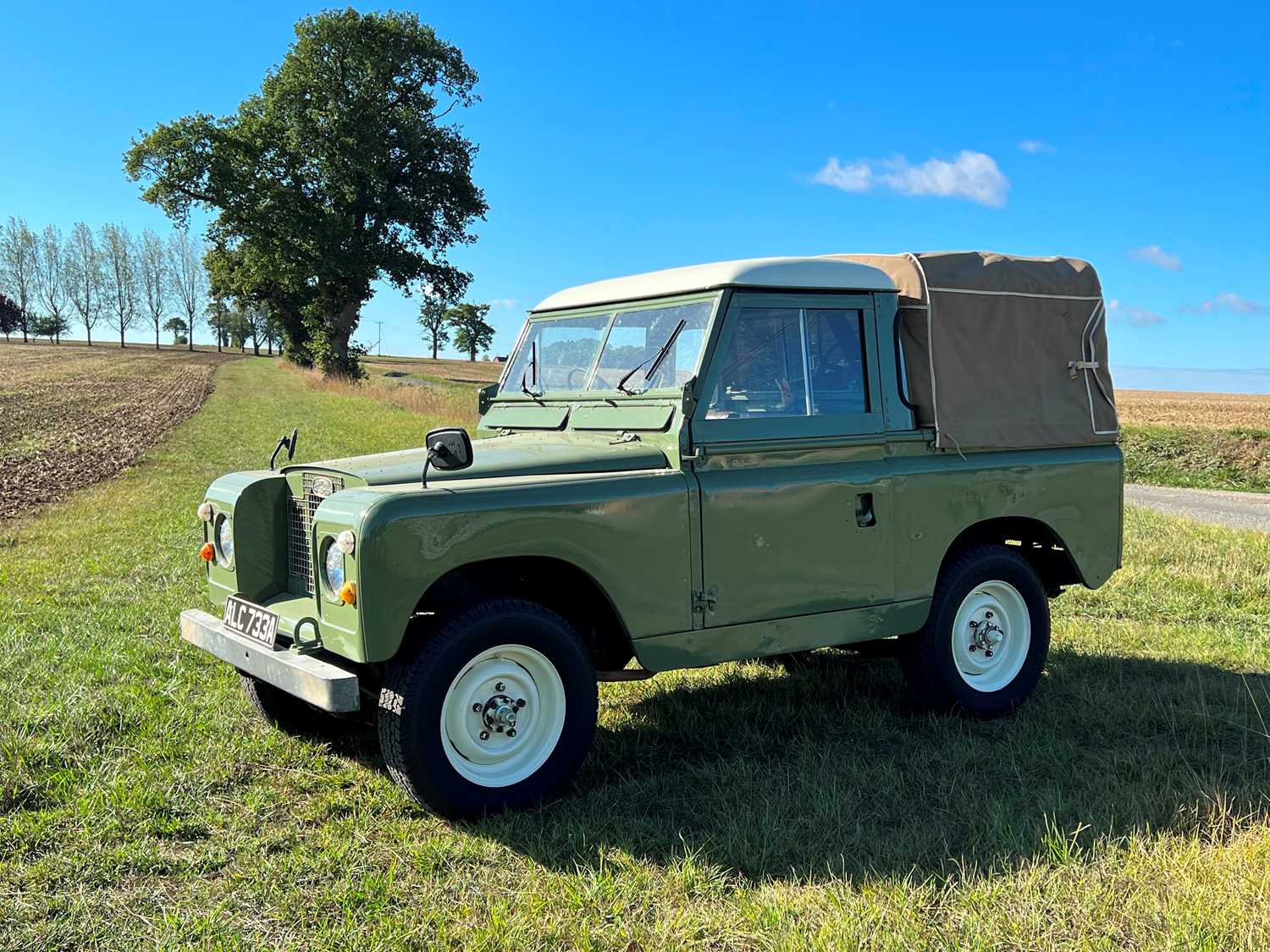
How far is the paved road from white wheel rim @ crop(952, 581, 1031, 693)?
9.51 meters

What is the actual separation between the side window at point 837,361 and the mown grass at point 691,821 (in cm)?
168

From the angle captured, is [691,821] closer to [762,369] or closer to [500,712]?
[500,712]

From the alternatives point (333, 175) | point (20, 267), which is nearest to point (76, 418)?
point (333, 175)

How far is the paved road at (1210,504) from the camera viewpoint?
14922 millimetres

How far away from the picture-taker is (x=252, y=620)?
14.6 ft

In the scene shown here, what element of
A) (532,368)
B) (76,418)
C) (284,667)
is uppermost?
(76,418)

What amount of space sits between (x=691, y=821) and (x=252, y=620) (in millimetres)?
2073

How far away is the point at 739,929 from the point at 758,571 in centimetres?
168

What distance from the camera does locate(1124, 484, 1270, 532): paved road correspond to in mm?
14922

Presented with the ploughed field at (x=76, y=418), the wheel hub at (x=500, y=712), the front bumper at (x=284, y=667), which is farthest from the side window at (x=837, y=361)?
the ploughed field at (x=76, y=418)

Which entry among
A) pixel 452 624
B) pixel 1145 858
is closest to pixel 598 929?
pixel 452 624

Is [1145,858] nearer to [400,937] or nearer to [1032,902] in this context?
[1032,902]

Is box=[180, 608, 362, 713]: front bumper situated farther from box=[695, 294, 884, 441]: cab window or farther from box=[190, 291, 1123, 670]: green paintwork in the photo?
box=[695, 294, 884, 441]: cab window

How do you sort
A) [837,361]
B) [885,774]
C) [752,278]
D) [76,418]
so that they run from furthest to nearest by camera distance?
1. [76,418]
2. [837,361]
3. [752,278]
4. [885,774]
